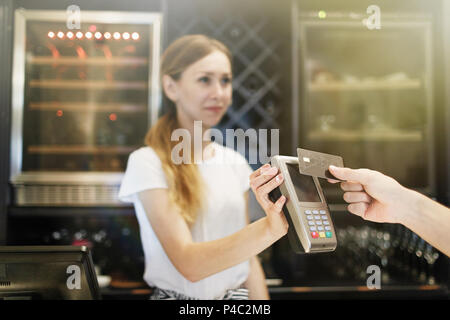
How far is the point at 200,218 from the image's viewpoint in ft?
4.05

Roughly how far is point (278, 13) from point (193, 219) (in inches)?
51.9

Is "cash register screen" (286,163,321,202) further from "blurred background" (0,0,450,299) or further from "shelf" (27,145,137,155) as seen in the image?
"shelf" (27,145,137,155)

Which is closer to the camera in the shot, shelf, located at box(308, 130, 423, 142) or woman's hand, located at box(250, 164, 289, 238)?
woman's hand, located at box(250, 164, 289, 238)

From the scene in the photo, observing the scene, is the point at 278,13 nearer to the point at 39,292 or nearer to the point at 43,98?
the point at 43,98

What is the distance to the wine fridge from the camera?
77.3 inches

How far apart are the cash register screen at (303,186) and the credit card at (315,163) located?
34 mm

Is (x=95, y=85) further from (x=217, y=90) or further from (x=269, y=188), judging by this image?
(x=269, y=188)

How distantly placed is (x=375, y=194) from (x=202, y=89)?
0.58 m

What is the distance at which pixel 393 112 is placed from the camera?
2.29 m

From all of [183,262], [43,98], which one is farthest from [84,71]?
[183,262]

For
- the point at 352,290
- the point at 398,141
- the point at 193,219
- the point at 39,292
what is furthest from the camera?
the point at 398,141

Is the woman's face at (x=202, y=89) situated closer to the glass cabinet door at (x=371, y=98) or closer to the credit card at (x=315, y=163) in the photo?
the credit card at (x=315, y=163)

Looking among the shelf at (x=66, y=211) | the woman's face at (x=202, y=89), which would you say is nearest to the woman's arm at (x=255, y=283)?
the woman's face at (x=202, y=89)

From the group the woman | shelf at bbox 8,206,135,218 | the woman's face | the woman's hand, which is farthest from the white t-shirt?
shelf at bbox 8,206,135,218
